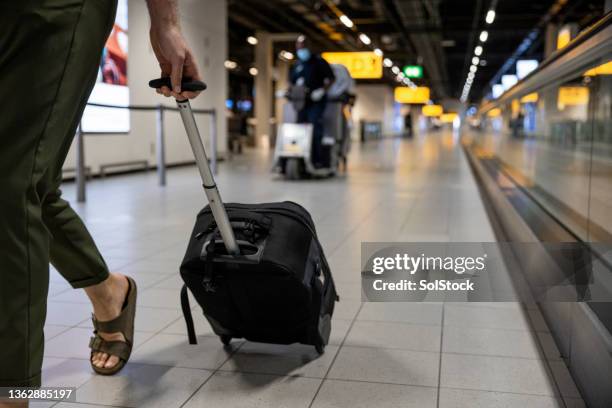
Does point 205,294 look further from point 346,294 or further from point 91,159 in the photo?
point 91,159

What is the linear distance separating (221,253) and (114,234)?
9.21 feet

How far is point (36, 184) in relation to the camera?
121 cm

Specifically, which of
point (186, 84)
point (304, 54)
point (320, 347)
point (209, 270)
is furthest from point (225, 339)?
point (304, 54)

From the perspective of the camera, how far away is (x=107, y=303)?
76.4 inches

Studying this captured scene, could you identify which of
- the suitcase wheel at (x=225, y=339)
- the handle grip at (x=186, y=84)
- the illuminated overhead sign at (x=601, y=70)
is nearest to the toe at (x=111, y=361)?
the suitcase wheel at (x=225, y=339)

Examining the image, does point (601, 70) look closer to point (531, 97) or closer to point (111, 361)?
point (111, 361)

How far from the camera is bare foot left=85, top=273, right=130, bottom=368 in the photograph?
1.91m

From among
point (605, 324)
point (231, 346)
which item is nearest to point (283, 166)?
point (231, 346)

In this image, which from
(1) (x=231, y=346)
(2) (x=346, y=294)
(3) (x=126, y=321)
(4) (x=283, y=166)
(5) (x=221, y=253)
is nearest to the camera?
(5) (x=221, y=253)

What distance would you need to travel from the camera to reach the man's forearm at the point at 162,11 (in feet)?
4.89

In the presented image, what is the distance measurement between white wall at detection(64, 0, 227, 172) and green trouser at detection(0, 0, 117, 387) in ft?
24.8

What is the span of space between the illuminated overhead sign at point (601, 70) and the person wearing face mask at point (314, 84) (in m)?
6.21

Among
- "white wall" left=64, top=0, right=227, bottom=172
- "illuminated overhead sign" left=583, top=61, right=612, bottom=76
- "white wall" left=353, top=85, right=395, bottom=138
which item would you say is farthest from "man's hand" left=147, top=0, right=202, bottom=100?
"white wall" left=353, top=85, right=395, bottom=138

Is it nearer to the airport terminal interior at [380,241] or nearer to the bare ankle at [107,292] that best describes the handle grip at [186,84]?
the bare ankle at [107,292]
